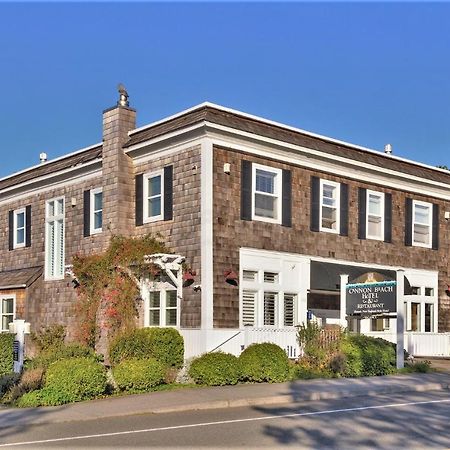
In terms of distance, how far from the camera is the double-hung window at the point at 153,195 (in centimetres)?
2219

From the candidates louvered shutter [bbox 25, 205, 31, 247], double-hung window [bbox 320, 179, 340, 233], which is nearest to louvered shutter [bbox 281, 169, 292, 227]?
double-hung window [bbox 320, 179, 340, 233]

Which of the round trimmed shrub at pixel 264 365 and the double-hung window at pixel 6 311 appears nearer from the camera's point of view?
the round trimmed shrub at pixel 264 365

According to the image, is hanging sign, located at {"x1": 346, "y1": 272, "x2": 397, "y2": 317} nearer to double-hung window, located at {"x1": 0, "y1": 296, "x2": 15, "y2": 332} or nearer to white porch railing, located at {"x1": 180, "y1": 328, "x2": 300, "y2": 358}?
white porch railing, located at {"x1": 180, "y1": 328, "x2": 300, "y2": 358}

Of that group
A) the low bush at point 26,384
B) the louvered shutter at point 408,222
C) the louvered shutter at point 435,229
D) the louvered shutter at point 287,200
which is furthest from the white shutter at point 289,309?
the low bush at point 26,384

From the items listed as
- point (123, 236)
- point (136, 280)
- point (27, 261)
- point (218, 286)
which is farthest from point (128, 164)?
point (27, 261)

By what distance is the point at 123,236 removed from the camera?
73.8 feet

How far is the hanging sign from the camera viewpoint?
20.9 m

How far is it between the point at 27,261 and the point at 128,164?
23.0 feet

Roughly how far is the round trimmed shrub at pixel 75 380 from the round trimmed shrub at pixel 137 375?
0.70 m

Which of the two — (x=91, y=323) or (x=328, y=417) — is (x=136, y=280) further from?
(x=328, y=417)

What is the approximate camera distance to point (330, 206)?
24.1 m

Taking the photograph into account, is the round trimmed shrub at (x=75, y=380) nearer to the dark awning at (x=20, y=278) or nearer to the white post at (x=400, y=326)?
the white post at (x=400, y=326)

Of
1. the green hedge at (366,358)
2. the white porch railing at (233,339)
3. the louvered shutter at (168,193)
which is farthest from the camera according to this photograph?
the louvered shutter at (168,193)

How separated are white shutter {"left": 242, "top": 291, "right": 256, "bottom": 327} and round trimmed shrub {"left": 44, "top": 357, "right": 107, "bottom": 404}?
575cm
